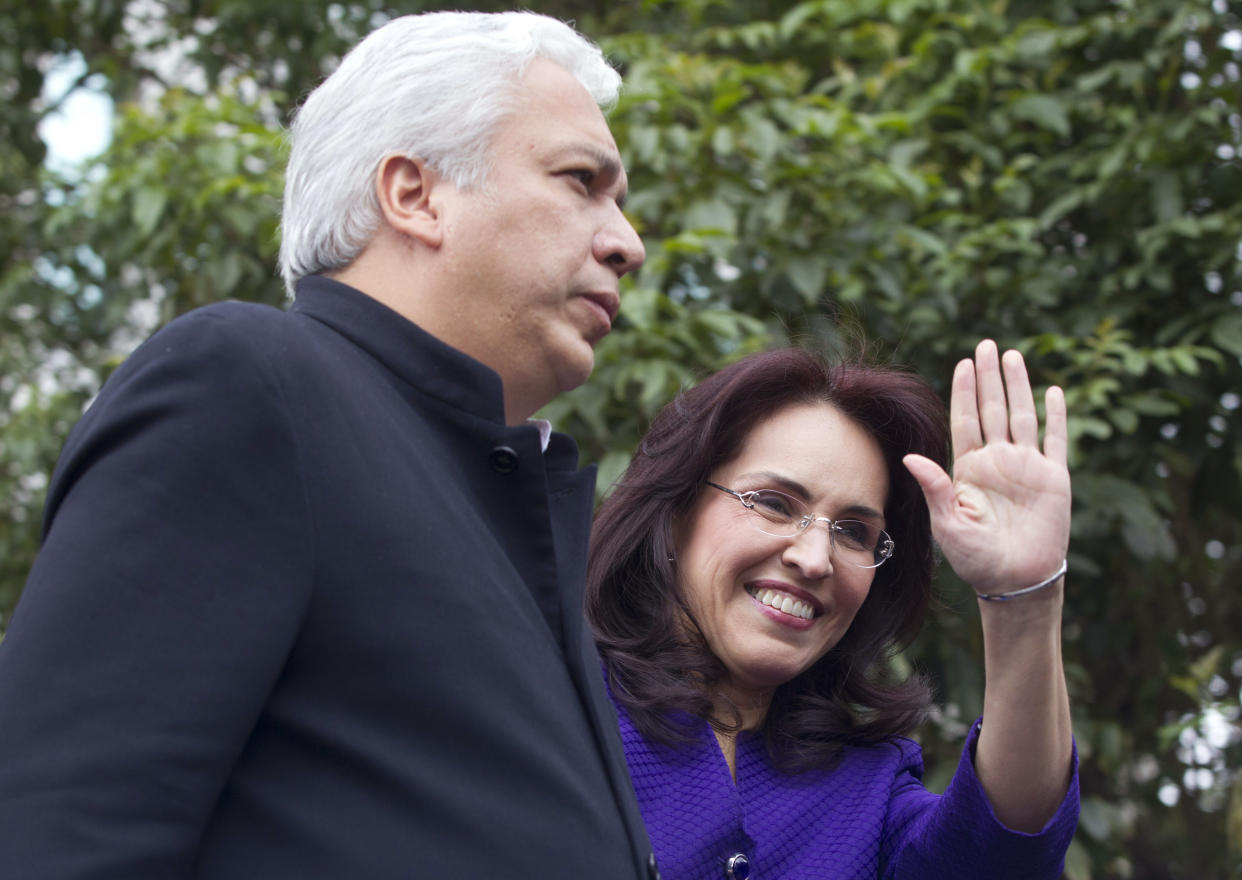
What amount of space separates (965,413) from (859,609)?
567mm

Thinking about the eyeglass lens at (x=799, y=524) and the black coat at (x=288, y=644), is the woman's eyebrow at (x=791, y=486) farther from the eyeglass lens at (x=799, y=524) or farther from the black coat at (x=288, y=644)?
the black coat at (x=288, y=644)

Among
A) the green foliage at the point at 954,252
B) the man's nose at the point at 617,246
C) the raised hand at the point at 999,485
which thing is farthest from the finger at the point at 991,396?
the green foliage at the point at 954,252

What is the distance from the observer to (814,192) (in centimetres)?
333

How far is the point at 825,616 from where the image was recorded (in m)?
1.98

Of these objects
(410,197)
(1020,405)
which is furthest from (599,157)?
(1020,405)

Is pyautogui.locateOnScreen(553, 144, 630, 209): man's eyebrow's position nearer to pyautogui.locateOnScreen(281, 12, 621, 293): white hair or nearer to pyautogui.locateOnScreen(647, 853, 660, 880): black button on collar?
pyautogui.locateOnScreen(281, 12, 621, 293): white hair

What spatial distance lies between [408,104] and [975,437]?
84cm

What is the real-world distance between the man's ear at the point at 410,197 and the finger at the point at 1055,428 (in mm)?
822

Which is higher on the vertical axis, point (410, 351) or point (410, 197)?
point (410, 197)

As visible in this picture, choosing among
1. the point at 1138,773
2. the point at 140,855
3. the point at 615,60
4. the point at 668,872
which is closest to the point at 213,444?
the point at 140,855

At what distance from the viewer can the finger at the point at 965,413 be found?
1.66m

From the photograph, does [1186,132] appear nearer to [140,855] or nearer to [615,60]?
[615,60]

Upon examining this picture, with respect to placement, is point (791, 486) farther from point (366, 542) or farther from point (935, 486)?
point (366, 542)

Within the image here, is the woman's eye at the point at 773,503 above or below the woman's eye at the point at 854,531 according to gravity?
above
